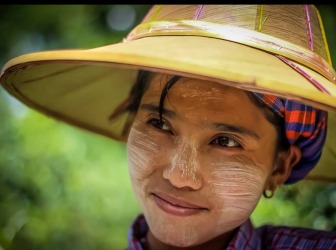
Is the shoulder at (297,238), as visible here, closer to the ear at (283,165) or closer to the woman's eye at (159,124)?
the ear at (283,165)

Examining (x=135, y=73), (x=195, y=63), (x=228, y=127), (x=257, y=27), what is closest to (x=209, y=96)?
(x=228, y=127)

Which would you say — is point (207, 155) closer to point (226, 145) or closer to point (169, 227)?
point (226, 145)

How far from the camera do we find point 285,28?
3.99ft

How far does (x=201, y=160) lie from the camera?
3.81ft

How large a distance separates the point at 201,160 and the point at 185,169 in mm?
41

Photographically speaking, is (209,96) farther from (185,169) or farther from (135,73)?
(135,73)

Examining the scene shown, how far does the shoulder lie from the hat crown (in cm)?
41

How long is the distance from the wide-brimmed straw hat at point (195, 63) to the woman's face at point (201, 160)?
0.37 ft

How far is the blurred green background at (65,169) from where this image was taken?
2287mm

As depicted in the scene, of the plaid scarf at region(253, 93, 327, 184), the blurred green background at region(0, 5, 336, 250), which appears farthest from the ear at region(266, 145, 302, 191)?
the blurred green background at region(0, 5, 336, 250)

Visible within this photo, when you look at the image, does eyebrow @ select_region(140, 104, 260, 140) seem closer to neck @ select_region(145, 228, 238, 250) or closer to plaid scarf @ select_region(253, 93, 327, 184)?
plaid scarf @ select_region(253, 93, 327, 184)

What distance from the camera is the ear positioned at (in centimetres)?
134

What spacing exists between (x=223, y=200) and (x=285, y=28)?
0.39 metres

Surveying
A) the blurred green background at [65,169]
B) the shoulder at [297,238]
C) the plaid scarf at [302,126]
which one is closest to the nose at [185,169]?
the plaid scarf at [302,126]
